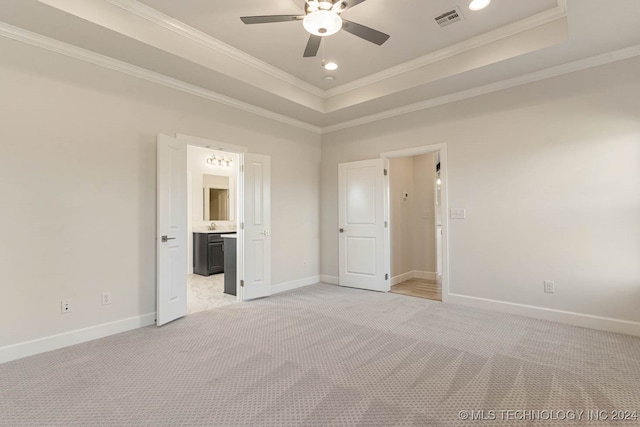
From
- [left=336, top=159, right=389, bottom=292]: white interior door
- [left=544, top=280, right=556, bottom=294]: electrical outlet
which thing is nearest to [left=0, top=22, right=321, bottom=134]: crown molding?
[left=336, top=159, right=389, bottom=292]: white interior door

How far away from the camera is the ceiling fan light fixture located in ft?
7.17

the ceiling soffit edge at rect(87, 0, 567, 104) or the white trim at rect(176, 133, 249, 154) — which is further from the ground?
the ceiling soffit edge at rect(87, 0, 567, 104)

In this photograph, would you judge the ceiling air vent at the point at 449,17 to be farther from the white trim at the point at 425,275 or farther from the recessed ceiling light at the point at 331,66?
the white trim at the point at 425,275

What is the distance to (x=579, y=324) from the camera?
3.29 metres

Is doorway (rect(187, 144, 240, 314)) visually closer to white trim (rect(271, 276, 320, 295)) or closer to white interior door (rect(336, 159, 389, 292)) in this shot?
white trim (rect(271, 276, 320, 295))

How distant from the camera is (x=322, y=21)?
2.21 meters

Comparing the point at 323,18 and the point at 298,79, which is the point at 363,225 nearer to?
the point at 298,79

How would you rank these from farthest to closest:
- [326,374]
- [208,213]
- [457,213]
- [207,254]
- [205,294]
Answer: [208,213]
[207,254]
[205,294]
[457,213]
[326,374]

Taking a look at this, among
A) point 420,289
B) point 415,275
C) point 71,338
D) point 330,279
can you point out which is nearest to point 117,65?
point 71,338

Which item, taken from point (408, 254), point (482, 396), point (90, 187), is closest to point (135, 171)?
point (90, 187)

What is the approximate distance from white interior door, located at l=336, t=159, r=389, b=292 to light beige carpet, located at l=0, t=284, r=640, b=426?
1.50m

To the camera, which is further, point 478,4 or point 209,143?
point 209,143

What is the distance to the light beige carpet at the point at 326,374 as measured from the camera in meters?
1.87

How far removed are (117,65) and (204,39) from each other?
3.16ft
